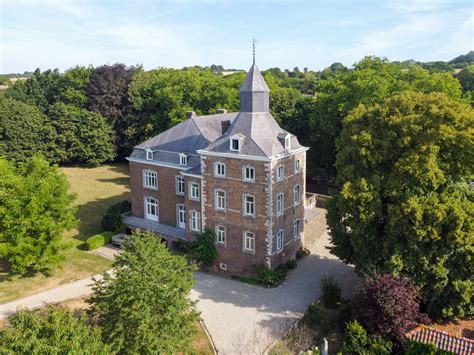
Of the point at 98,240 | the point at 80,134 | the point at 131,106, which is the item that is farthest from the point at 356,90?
the point at 80,134

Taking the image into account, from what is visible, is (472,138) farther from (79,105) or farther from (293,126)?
(79,105)

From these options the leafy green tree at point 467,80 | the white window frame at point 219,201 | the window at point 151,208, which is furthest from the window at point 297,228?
the leafy green tree at point 467,80

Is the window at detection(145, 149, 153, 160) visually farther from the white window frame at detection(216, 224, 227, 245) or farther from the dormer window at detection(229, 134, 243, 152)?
the dormer window at detection(229, 134, 243, 152)

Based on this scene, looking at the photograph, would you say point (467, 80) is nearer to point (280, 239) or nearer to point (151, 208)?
point (280, 239)

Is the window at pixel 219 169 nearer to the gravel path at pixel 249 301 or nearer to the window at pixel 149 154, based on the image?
the gravel path at pixel 249 301

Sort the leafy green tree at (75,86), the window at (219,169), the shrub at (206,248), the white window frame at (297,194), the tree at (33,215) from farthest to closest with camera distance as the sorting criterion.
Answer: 1. the leafy green tree at (75,86)
2. the white window frame at (297,194)
3. the shrub at (206,248)
4. the window at (219,169)
5. the tree at (33,215)

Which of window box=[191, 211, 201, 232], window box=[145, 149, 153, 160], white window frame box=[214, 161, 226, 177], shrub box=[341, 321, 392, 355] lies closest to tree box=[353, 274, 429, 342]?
shrub box=[341, 321, 392, 355]
